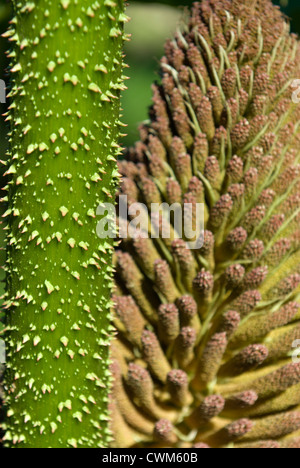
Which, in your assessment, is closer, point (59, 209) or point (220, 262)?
point (59, 209)

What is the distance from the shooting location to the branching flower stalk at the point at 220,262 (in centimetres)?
80

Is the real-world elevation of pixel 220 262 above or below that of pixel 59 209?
below

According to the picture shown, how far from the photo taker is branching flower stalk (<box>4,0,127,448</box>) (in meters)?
0.49

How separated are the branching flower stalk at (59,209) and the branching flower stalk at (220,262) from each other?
0.22 meters

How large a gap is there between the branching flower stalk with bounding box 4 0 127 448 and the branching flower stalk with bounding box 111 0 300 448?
22 cm

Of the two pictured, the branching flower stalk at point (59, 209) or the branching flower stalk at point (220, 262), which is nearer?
the branching flower stalk at point (59, 209)

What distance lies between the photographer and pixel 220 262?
86 centimetres

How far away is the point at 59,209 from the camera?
52 centimetres

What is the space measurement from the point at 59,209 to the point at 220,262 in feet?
1.31

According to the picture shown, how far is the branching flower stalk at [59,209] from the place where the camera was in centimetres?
49
